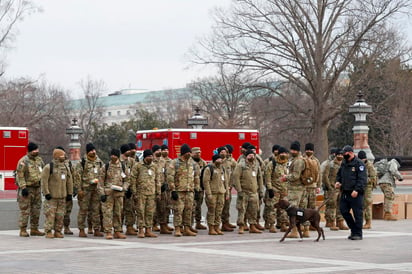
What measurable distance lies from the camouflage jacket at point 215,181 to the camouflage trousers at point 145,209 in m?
1.21

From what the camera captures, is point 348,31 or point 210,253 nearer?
point 210,253

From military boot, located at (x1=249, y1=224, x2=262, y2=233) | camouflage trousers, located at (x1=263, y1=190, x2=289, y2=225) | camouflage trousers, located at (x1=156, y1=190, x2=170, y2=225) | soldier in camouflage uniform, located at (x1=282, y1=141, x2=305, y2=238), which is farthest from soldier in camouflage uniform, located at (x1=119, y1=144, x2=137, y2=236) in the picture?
soldier in camouflage uniform, located at (x1=282, y1=141, x2=305, y2=238)

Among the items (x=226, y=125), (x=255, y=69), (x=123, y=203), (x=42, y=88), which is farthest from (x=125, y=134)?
(x=123, y=203)

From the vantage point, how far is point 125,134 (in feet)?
257

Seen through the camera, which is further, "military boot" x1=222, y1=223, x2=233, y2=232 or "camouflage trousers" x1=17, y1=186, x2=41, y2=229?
"military boot" x1=222, y1=223, x2=233, y2=232

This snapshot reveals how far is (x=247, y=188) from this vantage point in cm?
1969

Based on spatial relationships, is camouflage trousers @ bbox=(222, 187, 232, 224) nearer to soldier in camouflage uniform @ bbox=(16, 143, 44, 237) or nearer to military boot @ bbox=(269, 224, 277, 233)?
military boot @ bbox=(269, 224, 277, 233)

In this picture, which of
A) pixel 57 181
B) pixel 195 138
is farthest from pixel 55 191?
pixel 195 138

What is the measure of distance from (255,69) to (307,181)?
3153 centimetres

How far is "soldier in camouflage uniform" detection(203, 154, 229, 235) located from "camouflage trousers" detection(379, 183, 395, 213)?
5.53m

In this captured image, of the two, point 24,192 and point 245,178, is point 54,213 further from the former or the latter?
point 245,178

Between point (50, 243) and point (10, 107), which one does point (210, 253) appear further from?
point (10, 107)

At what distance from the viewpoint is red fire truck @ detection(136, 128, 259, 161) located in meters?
30.9

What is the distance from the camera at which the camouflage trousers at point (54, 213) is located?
18.6 meters
